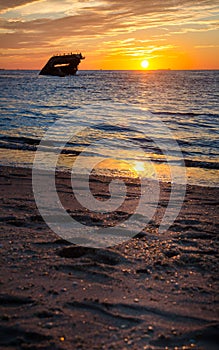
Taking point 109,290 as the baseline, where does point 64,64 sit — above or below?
→ above

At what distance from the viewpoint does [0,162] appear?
927cm

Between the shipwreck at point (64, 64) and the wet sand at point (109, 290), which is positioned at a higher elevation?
the shipwreck at point (64, 64)

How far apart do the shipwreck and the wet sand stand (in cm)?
9237

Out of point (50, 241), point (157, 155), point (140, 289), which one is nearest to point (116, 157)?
point (157, 155)

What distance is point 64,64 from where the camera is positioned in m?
105

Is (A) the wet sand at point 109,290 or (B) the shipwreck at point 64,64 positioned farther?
(B) the shipwreck at point 64,64

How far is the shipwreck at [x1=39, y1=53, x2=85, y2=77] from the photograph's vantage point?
92062mm

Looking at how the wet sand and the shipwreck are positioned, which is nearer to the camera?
the wet sand

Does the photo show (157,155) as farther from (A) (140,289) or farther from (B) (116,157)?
(A) (140,289)

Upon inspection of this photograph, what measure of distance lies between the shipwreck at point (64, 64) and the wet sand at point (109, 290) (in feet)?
303

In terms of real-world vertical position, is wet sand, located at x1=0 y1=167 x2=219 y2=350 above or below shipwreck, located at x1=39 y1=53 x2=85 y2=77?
below

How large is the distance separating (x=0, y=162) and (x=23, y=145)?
287cm

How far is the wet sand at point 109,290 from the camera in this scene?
267 centimetres

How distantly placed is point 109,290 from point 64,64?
4247 inches
